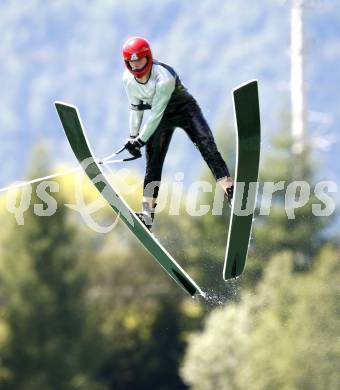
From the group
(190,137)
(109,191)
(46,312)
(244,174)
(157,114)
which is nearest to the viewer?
(157,114)

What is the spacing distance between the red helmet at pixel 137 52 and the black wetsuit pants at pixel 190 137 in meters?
0.58

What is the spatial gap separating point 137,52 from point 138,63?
0.35 feet

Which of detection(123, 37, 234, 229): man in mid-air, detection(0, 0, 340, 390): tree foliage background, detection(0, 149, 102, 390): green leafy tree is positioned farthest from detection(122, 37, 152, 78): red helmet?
detection(0, 149, 102, 390): green leafy tree

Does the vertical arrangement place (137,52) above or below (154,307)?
above

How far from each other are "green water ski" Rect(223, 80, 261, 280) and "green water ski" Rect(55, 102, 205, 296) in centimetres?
53

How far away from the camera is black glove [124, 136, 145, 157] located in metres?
11.8

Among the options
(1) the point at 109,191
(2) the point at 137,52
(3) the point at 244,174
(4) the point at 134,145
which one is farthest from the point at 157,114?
(1) the point at 109,191

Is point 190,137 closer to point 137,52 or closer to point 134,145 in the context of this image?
point 134,145

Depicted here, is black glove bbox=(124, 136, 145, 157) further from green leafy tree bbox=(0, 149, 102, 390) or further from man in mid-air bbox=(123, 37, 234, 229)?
green leafy tree bbox=(0, 149, 102, 390)

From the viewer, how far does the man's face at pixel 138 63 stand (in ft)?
37.7

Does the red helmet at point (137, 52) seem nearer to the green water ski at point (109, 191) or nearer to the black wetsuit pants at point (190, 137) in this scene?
the black wetsuit pants at point (190, 137)

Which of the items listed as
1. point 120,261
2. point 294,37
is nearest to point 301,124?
point 294,37

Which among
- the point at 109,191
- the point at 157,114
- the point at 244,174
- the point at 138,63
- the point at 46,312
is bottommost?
the point at 46,312

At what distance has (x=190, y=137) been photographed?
12.1 metres
